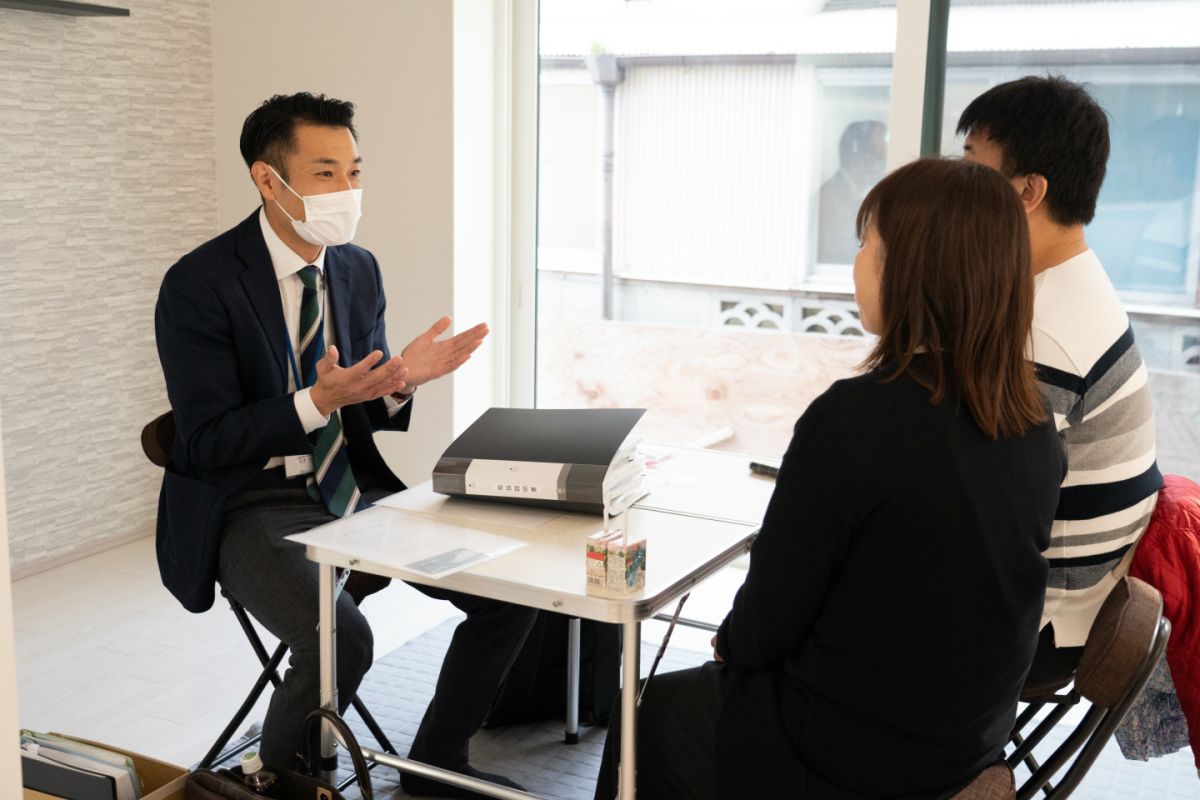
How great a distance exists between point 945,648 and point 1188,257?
2251 millimetres

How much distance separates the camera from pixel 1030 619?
152 centimetres

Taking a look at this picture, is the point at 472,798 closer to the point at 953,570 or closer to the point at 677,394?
the point at 953,570

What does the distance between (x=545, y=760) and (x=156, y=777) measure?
915mm

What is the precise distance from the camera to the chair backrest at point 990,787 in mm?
1536

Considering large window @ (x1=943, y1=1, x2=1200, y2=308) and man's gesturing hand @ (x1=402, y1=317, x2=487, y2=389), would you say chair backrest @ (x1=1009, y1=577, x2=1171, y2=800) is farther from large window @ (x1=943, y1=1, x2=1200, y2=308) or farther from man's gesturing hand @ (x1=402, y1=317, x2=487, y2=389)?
large window @ (x1=943, y1=1, x2=1200, y2=308)

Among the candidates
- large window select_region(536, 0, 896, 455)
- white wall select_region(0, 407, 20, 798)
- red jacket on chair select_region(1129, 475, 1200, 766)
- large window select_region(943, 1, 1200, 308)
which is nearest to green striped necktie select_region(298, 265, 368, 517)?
white wall select_region(0, 407, 20, 798)

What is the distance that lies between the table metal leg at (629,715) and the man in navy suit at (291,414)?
2.28ft

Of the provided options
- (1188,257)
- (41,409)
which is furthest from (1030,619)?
(41,409)

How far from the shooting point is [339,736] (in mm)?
2084

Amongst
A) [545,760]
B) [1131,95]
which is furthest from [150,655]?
[1131,95]

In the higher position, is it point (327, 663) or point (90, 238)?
point (90, 238)

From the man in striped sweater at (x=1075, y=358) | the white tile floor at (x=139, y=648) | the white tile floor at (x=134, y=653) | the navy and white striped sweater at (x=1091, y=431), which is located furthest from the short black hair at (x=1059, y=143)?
the white tile floor at (x=134, y=653)

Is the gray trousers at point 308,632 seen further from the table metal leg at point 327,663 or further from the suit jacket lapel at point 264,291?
the suit jacket lapel at point 264,291

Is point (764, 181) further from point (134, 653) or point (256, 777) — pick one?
point (256, 777)
